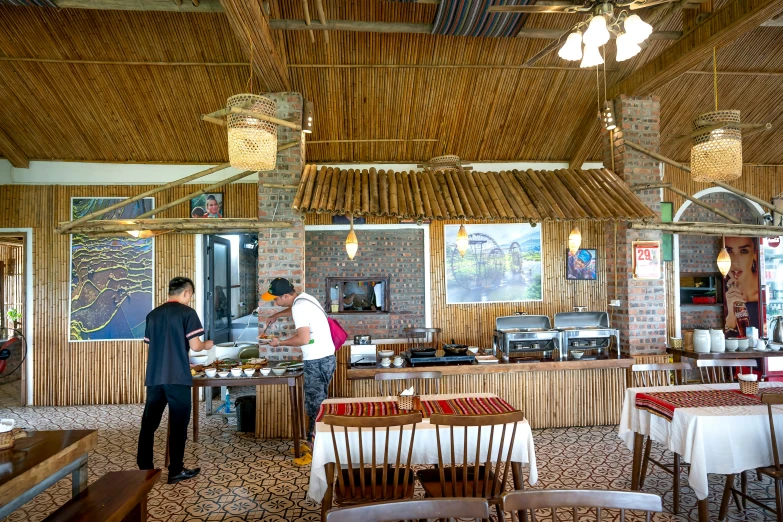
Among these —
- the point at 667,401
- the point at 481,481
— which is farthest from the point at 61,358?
the point at 667,401

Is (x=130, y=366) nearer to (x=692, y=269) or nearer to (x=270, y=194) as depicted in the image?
(x=270, y=194)

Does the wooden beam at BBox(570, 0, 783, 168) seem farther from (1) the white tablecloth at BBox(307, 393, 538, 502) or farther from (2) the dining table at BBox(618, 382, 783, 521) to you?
(1) the white tablecloth at BBox(307, 393, 538, 502)

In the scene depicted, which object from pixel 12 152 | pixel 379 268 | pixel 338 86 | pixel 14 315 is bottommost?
pixel 14 315

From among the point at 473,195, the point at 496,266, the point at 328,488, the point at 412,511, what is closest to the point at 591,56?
the point at 473,195

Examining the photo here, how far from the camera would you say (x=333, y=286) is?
858 centimetres

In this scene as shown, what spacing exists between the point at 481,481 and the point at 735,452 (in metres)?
1.90

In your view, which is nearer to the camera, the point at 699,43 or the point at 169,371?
the point at 169,371

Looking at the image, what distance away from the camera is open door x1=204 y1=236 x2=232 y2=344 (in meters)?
8.33

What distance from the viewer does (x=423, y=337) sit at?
8.27 metres

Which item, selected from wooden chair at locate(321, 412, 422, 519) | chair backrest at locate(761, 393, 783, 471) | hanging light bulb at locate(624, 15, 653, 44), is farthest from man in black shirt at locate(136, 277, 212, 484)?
chair backrest at locate(761, 393, 783, 471)

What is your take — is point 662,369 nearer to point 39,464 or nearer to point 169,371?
point 169,371

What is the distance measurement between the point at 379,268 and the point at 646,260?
4.26m

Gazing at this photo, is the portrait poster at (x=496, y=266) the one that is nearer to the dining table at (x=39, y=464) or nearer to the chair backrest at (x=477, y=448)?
the chair backrest at (x=477, y=448)

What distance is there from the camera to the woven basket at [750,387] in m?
3.91
